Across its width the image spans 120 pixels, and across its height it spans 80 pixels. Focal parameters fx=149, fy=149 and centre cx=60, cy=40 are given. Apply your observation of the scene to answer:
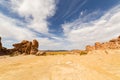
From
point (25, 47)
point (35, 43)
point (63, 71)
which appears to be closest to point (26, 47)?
point (25, 47)

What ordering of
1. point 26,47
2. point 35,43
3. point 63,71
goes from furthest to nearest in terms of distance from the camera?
point 35,43
point 26,47
point 63,71

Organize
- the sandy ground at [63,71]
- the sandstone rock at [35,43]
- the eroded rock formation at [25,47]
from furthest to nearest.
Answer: the sandstone rock at [35,43], the eroded rock formation at [25,47], the sandy ground at [63,71]

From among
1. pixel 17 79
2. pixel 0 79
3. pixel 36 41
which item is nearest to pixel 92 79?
pixel 17 79

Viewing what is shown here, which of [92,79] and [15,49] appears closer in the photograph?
[92,79]

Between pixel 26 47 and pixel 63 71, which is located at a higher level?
pixel 26 47

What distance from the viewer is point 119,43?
179ft

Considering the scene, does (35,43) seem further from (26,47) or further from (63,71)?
(63,71)

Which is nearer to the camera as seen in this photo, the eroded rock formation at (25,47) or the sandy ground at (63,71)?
the sandy ground at (63,71)

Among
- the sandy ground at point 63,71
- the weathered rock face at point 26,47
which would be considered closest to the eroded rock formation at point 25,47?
the weathered rock face at point 26,47

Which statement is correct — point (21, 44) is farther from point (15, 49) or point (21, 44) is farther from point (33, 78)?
point (33, 78)

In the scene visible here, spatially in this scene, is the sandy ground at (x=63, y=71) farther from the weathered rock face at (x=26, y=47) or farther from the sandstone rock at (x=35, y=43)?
the sandstone rock at (x=35, y=43)

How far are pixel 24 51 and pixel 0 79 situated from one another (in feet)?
196

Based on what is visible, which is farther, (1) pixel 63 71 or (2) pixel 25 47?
(2) pixel 25 47

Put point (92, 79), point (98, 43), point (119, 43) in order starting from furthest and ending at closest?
point (98, 43) < point (119, 43) < point (92, 79)
